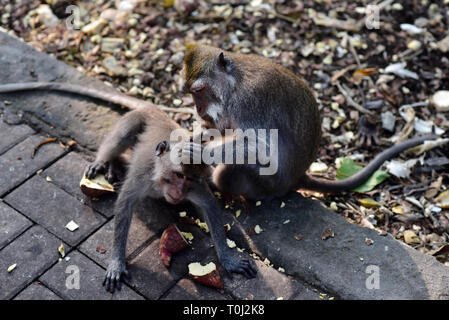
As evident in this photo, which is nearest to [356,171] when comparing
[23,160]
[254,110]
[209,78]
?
[254,110]

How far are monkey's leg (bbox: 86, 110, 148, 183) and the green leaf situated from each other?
1.69 metres

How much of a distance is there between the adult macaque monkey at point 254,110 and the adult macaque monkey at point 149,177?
0.23 meters

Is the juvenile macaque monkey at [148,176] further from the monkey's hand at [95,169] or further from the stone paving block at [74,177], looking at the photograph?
the stone paving block at [74,177]

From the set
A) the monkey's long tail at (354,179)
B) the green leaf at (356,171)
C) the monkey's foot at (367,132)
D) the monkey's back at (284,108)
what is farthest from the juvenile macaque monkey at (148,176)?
the monkey's foot at (367,132)

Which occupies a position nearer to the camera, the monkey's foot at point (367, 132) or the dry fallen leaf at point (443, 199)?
the dry fallen leaf at point (443, 199)

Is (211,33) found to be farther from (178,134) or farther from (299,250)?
(299,250)

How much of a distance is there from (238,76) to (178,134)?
65 centimetres

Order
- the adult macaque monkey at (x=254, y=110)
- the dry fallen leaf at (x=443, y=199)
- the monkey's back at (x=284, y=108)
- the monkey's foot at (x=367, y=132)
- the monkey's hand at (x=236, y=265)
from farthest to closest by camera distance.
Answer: the monkey's foot at (x=367, y=132) < the dry fallen leaf at (x=443, y=199) < the monkey's back at (x=284, y=108) < the adult macaque monkey at (x=254, y=110) < the monkey's hand at (x=236, y=265)

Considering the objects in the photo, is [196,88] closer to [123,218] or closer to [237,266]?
[123,218]

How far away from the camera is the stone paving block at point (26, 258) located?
3996 millimetres

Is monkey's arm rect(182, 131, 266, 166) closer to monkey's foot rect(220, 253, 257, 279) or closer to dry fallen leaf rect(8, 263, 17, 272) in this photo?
A: monkey's foot rect(220, 253, 257, 279)

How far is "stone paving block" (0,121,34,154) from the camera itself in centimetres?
497

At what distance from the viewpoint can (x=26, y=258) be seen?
416 cm

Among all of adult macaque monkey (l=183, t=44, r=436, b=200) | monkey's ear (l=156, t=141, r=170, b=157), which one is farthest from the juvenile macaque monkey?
adult macaque monkey (l=183, t=44, r=436, b=200)
